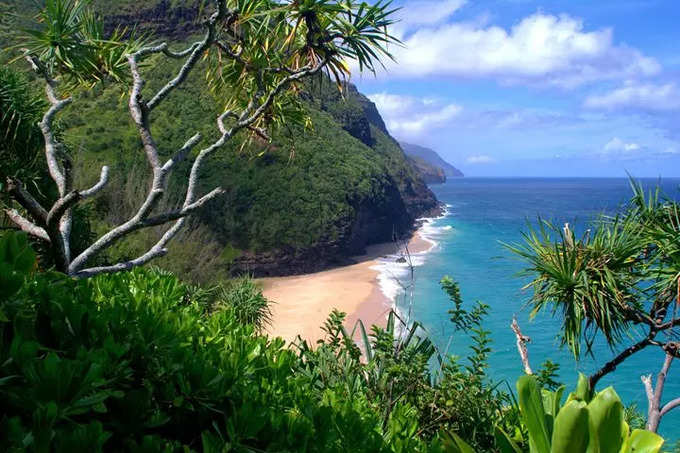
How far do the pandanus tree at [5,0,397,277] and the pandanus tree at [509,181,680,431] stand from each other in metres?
3.02

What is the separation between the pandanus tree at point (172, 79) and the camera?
3812 millimetres

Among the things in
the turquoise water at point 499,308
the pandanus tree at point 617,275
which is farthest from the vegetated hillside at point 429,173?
the pandanus tree at point 617,275

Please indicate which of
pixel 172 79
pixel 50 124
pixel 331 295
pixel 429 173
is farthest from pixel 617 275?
pixel 429 173

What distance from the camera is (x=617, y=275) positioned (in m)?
5.55

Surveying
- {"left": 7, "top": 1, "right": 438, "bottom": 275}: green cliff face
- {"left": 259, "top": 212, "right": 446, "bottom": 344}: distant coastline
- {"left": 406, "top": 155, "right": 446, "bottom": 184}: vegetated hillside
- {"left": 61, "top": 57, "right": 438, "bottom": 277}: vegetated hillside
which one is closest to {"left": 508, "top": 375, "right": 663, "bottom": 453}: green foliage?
{"left": 259, "top": 212, "right": 446, "bottom": 344}: distant coastline

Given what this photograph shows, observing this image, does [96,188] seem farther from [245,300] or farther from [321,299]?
[321,299]

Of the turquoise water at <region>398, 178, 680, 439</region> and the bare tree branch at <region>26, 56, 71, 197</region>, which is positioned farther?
the turquoise water at <region>398, 178, 680, 439</region>

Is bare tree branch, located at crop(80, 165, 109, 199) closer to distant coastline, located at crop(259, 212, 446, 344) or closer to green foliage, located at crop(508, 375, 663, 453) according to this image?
green foliage, located at crop(508, 375, 663, 453)

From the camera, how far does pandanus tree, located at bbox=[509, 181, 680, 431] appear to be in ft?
17.4

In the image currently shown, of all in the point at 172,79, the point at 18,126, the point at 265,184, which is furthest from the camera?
the point at 265,184

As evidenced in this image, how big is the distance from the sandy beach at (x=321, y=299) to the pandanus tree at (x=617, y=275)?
1183 centimetres

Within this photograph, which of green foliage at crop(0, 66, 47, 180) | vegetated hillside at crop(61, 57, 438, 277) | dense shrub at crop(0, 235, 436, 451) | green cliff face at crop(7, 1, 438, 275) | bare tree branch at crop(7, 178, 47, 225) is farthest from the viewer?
green cliff face at crop(7, 1, 438, 275)

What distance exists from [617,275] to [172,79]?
5108 millimetres

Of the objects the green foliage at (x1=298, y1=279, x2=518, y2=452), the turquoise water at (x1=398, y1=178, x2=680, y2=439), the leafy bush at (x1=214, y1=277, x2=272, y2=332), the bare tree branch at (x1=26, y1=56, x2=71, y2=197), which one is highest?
the bare tree branch at (x1=26, y1=56, x2=71, y2=197)
